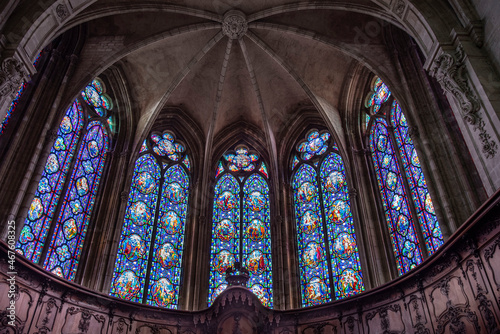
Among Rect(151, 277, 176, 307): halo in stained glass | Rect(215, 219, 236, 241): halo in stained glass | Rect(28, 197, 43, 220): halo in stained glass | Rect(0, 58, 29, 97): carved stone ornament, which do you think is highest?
Rect(215, 219, 236, 241): halo in stained glass

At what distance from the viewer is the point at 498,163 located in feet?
25.5

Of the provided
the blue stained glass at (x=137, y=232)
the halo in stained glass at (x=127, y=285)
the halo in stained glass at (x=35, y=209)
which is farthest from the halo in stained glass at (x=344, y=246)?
Result: the halo in stained glass at (x=35, y=209)

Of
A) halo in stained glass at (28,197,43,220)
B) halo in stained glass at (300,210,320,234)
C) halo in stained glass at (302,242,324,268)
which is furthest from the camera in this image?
halo in stained glass at (300,210,320,234)

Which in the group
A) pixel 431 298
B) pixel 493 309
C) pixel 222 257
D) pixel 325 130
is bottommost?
pixel 493 309

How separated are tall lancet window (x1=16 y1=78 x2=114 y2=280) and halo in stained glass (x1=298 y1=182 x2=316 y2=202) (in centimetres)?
668

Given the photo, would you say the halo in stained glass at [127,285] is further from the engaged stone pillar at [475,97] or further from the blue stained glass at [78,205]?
the engaged stone pillar at [475,97]

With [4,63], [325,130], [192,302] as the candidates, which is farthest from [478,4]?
[192,302]

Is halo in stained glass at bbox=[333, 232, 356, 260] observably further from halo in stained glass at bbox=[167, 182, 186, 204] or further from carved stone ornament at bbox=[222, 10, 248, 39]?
carved stone ornament at bbox=[222, 10, 248, 39]

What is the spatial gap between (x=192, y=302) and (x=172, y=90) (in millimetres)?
7119

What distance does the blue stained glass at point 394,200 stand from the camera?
11.7 meters

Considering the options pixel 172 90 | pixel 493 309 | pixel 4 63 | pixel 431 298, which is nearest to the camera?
pixel 493 309

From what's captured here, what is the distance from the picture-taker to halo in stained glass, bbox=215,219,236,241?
1508 cm

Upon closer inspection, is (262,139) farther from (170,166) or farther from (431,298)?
(431,298)

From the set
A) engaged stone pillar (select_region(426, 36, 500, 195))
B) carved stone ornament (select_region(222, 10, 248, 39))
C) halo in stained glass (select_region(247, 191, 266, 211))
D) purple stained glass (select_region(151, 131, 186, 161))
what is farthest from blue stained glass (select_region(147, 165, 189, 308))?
engaged stone pillar (select_region(426, 36, 500, 195))
